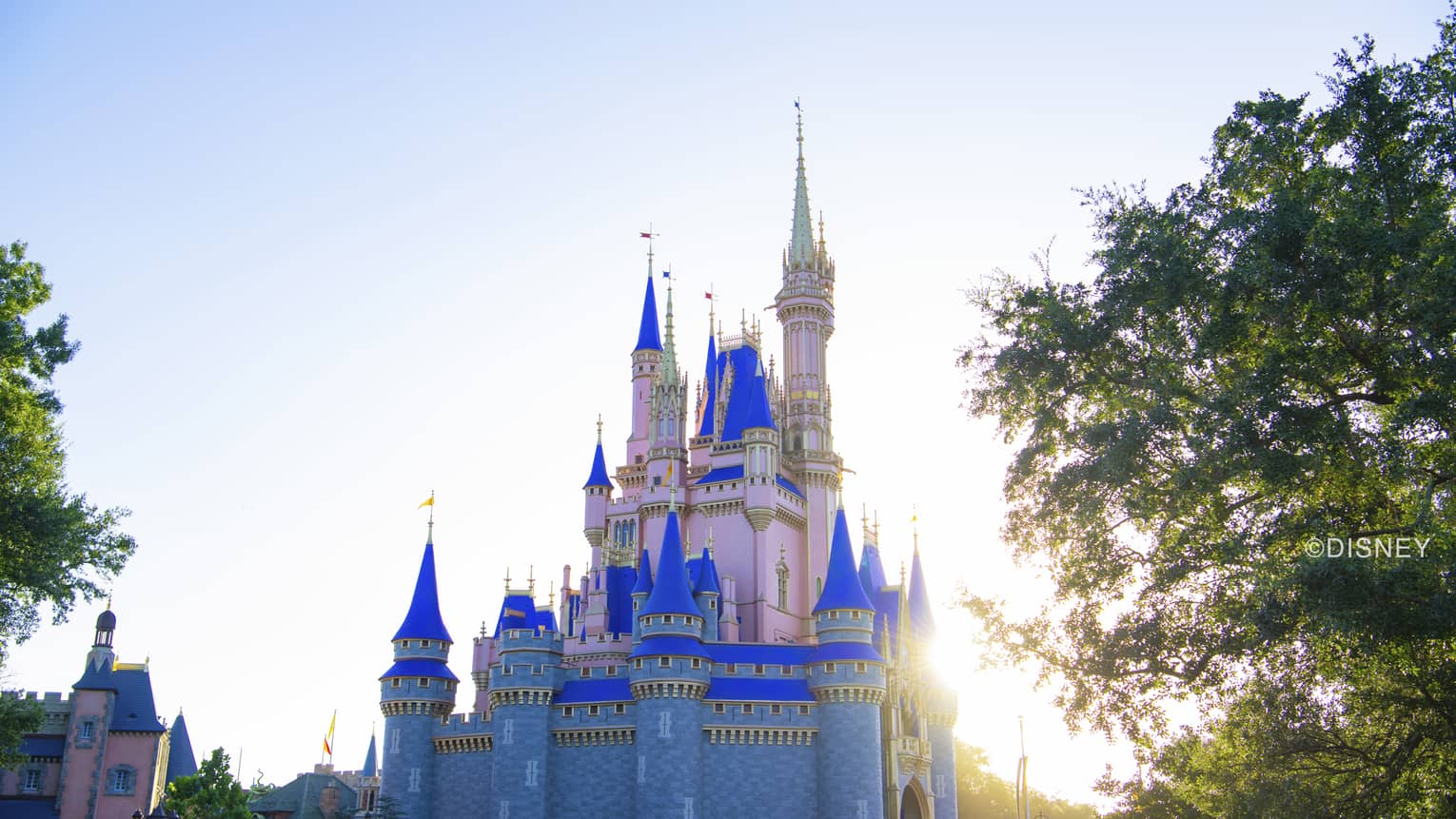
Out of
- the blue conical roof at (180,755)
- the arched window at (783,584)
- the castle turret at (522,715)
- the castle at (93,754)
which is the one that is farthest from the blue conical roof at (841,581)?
the blue conical roof at (180,755)

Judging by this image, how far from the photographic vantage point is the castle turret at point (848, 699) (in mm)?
48281

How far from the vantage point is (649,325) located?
6744 cm

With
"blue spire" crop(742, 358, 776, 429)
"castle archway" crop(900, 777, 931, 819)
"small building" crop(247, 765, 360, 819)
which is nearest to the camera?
"castle archway" crop(900, 777, 931, 819)

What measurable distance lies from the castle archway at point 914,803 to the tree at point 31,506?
33452mm

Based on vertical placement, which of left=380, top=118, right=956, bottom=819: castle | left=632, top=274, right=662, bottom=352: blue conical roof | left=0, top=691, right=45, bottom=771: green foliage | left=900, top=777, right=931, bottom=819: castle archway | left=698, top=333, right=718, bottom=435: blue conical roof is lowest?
left=900, top=777, right=931, bottom=819: castle archway

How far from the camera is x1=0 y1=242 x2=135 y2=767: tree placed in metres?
31.0

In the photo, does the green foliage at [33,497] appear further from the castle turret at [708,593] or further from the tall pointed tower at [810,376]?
the tall pointed tower at [810,376]

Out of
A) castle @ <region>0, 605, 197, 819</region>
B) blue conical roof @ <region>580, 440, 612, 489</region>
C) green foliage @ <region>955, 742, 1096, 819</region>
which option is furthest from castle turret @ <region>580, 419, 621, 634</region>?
green foliage @ <region>955, 742, 1096, 819</region>

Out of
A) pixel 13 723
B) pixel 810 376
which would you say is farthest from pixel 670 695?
pixel 13 723

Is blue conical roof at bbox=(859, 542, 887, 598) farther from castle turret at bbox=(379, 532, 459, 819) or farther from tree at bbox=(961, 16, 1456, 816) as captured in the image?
tree at bbox=(961, 16, 1456, 816)

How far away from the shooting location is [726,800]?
47938 mm

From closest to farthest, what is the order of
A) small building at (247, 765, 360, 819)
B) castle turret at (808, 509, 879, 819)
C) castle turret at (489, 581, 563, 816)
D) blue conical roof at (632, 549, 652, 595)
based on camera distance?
castle turret at (808, 509, 879, 819) < castle turret at (489, 581, 563, 816) < blue conical roof at (632, 549, 652, 595) < small building at (247, 765, 360, 819)

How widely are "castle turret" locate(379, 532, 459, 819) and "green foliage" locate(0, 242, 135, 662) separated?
22735 mm

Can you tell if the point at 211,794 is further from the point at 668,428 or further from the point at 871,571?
the point at 871,571
